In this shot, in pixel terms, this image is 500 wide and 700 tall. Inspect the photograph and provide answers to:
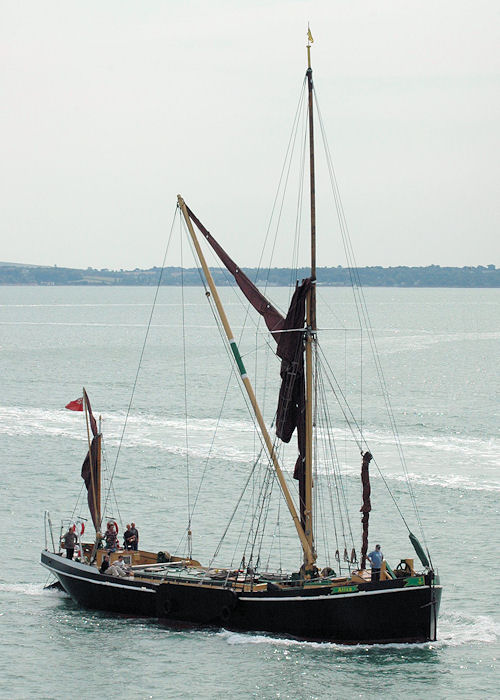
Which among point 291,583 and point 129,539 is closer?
point 291,583

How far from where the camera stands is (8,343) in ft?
590

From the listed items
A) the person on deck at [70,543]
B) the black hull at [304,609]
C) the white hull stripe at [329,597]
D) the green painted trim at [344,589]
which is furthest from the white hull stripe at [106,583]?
the green painted trim at [344,589]

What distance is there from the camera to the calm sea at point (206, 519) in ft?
114

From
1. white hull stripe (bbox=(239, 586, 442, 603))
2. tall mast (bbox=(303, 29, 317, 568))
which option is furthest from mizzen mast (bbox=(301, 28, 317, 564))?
white hull stripe (bbox=(239, 586, 442, 603))

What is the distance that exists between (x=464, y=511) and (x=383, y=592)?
21.4 metres

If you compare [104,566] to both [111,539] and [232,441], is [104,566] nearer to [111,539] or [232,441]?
[111,539]

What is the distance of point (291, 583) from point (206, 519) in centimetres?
1750

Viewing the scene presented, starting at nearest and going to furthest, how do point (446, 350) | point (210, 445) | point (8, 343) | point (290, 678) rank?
point (290, 678)
point (210, 445)
point (446, 350)
point (8, 343)

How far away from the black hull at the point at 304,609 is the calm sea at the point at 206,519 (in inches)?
17.7

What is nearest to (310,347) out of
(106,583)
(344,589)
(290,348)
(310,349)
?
(310,349)

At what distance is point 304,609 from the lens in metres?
36.7

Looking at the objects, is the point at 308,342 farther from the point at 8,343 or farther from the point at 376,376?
the point at 8,343

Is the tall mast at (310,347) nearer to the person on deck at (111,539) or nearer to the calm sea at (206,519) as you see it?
the calm sea at (206,519)

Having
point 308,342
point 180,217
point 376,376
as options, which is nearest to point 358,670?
point 308,342
